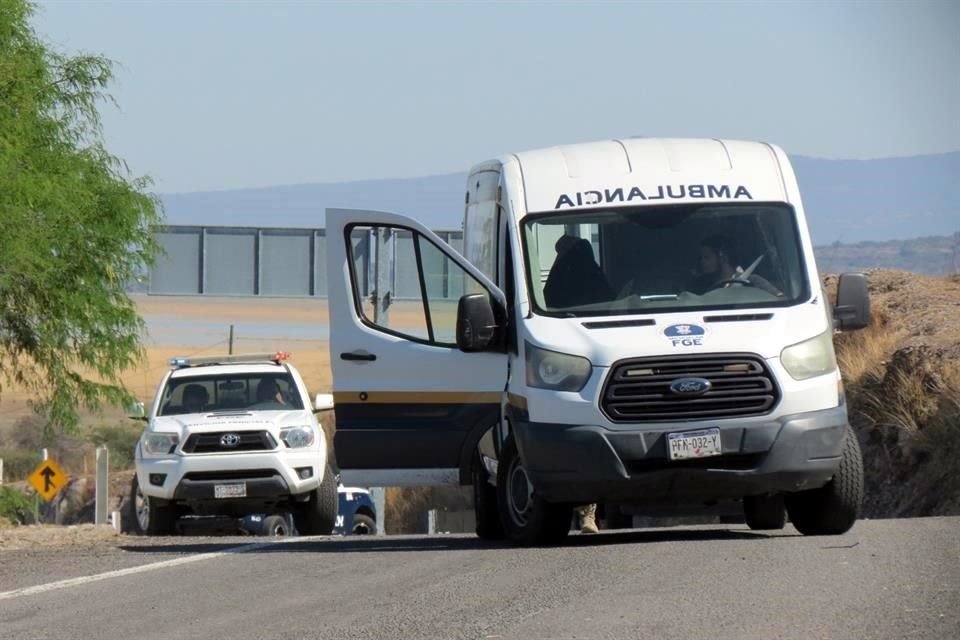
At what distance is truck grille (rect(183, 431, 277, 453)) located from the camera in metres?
18.7

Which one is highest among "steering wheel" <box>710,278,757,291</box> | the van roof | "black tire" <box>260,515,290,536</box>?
the van roof

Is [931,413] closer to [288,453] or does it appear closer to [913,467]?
[913,467]

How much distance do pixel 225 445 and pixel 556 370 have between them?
7.20 meters

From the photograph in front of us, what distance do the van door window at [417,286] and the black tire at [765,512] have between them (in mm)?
2628

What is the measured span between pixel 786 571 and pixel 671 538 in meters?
2.97

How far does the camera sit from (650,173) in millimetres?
13273

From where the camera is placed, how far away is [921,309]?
31375mm

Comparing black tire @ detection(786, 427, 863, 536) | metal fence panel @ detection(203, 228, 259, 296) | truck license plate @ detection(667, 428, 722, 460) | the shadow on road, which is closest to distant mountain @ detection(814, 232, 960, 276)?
metal fence panel @ detection(203, 228, 259, 296)

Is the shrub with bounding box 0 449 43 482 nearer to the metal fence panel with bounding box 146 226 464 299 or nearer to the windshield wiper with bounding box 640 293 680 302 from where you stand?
the metal fence panel with bounding box 146 226 464 299

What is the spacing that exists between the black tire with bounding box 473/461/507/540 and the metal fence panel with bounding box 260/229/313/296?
35.8 m

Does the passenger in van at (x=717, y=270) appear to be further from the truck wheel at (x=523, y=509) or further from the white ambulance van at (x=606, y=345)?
the truck wheel at (x=523, y=509)

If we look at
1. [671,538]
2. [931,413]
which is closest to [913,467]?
[931,413]

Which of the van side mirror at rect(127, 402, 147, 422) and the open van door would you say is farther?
the van side mirror at rect(127, 402, 147, 422)

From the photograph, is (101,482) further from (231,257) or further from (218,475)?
(231,257)
